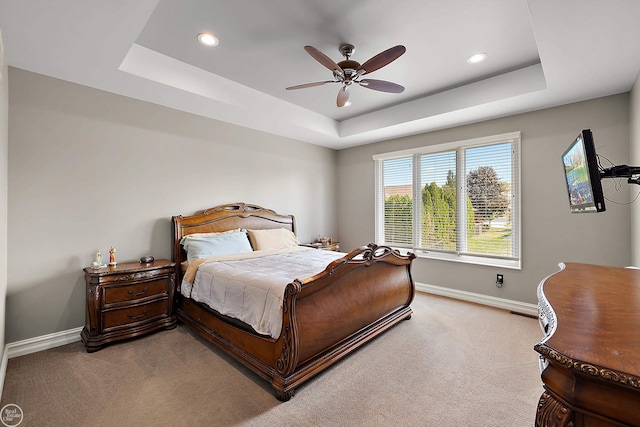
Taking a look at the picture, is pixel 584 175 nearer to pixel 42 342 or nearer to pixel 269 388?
pixel 269 388

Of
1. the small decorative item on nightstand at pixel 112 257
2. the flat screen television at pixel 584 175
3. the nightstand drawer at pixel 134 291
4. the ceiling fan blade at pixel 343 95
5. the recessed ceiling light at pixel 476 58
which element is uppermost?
the recessed ceiling light at pixel 476 58

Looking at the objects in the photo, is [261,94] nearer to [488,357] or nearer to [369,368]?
[369,368]

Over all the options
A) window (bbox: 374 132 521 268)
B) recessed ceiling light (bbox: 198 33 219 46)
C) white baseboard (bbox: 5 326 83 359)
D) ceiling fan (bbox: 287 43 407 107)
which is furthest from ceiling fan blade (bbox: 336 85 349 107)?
white baseboard (bbox: 5 326 83 359)

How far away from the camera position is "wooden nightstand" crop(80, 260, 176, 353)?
2.62 m

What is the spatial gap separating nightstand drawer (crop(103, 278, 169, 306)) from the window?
355cm

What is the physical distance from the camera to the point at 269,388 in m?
2.11

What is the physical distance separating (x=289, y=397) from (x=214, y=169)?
2.99 m

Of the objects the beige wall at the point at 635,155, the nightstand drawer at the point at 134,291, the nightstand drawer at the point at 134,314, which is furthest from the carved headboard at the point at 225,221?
the beige wall at the point at 635,155

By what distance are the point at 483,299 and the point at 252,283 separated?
3356 millimetres

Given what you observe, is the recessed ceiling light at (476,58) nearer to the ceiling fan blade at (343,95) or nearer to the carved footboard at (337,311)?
the ceiling fan blade at (343,95)

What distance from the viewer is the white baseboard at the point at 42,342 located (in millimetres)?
2507

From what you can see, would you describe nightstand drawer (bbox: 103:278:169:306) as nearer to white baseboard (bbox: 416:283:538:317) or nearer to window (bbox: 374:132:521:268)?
window (bbox: 374:132:521:268)

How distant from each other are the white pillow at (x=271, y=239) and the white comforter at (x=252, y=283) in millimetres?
388

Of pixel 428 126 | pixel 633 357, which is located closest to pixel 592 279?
pixel 633 357
